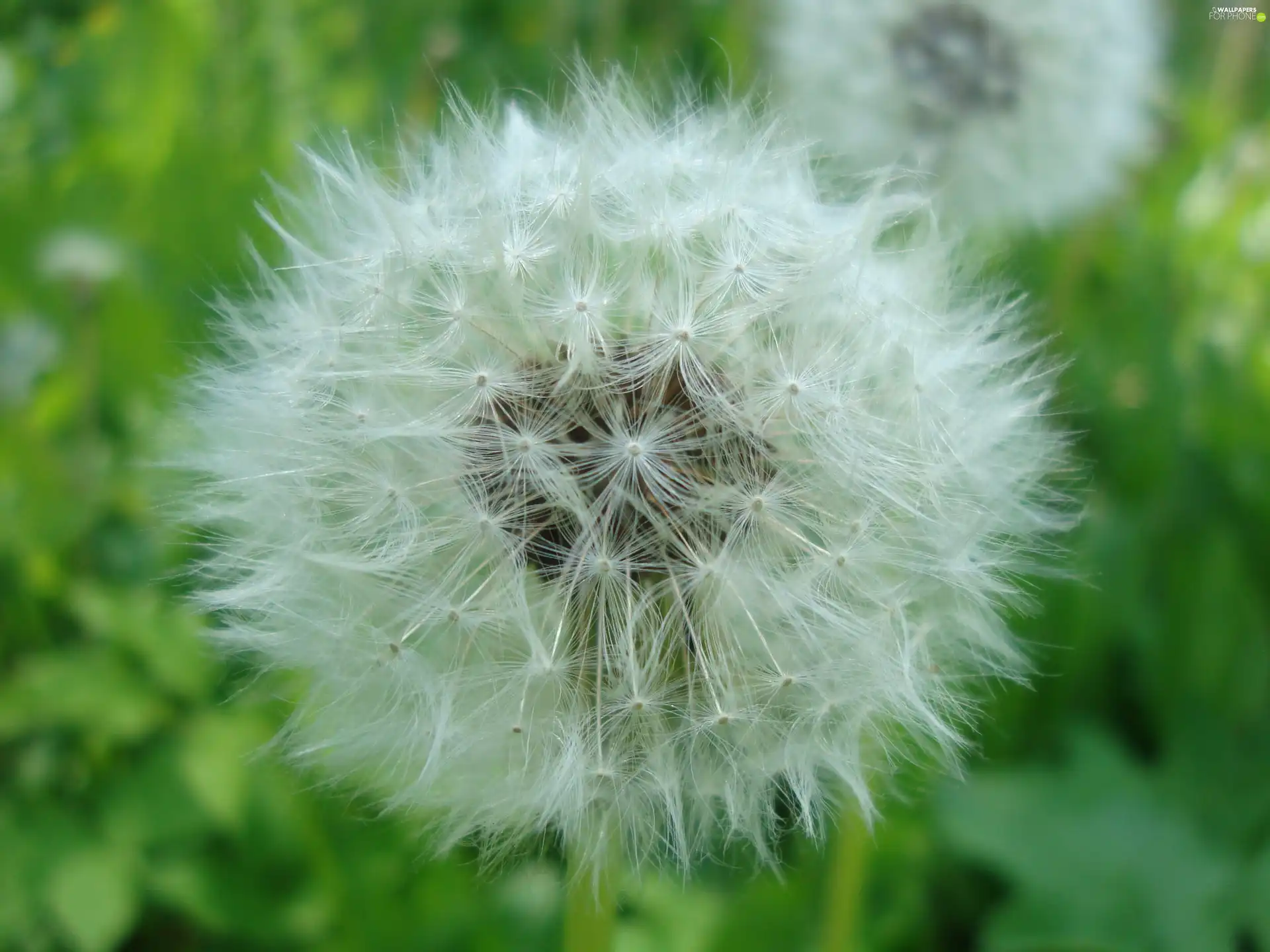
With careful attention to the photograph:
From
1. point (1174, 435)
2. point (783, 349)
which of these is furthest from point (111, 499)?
point (1174, 435)

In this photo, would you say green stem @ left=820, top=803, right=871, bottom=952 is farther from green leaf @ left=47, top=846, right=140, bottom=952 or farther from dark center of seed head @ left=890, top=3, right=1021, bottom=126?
dark center of seed head @ left=890, top=3, right=1021, bottom=126

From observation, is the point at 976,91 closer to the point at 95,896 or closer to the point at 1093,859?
the point at 1093,859

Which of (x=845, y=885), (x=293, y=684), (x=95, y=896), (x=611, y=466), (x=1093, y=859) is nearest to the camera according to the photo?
(x=611, y=466)

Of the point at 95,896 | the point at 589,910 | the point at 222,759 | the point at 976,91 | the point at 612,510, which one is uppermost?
the point at 976,91

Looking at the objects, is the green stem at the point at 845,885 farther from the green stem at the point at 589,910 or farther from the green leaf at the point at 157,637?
the green leaf at the point at 157,637

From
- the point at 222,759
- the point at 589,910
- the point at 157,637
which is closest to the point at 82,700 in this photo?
the point at 157,637

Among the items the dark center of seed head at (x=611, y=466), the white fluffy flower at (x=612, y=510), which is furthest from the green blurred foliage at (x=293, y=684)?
the dark center of seed head at (x=611, y=466)

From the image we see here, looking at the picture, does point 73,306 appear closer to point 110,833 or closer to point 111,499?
point 111,499
